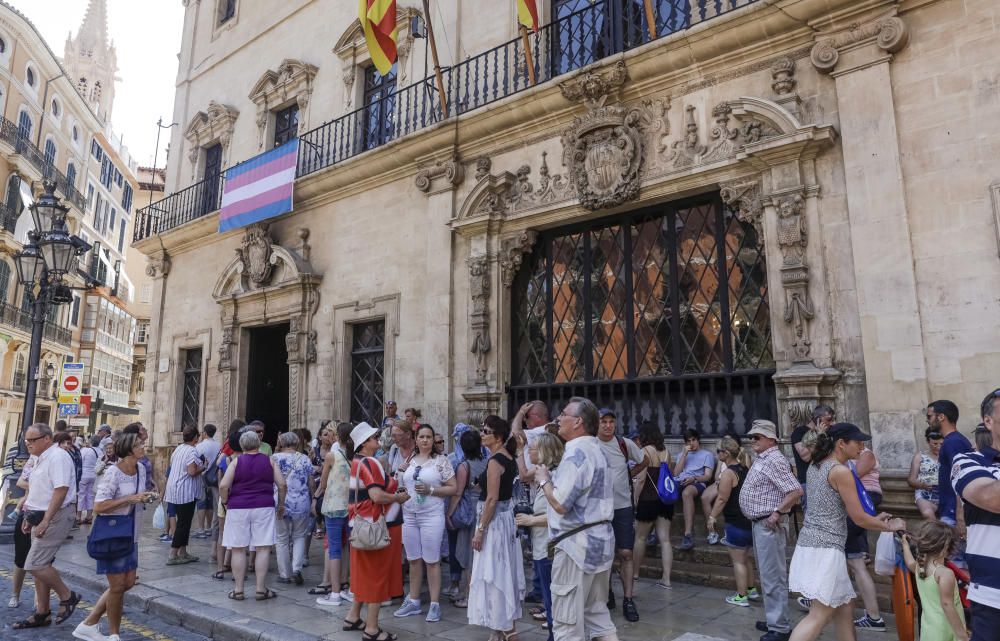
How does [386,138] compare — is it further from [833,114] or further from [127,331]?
[127,331]

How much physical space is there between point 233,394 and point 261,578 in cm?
885

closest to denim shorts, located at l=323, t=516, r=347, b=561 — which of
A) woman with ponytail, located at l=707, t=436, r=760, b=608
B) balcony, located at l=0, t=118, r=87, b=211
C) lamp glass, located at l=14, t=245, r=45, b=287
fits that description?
woman with ponytail, located at l=707, t=436, r=760, b=608

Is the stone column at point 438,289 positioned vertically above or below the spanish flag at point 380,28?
below

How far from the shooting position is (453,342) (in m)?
10.7

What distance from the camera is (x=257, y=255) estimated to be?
1431cm

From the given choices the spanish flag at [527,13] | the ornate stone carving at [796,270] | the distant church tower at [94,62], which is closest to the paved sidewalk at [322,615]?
the ornate stone carving at [796,270]

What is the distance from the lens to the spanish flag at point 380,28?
10.8 m

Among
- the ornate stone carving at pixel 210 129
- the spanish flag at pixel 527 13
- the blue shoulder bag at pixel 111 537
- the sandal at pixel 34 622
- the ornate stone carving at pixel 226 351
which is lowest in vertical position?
the sandal at pixel 34 622

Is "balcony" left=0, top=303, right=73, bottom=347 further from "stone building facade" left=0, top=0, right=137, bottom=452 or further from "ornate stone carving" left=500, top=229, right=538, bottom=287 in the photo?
"ornate stone carving" left=500, top=229, right=538, bottom=287

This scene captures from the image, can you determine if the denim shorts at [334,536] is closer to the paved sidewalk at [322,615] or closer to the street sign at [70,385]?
the paved sidewalk at [322,615]

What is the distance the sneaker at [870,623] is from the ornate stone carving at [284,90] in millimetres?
13727

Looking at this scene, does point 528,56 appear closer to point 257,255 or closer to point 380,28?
point 380,28

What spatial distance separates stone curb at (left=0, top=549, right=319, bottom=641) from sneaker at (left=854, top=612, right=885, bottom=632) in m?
4.54

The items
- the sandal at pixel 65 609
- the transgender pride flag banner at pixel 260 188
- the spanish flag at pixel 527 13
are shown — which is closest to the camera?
the sandal at pixel 65 609
